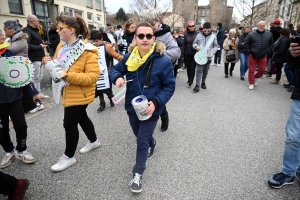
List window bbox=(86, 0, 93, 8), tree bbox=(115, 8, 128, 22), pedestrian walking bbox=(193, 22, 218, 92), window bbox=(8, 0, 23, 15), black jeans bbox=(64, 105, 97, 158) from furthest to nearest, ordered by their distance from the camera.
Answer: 1. tree bbox=(115, 8, 128, 22)
2. window bbox=(86, 0, 93, 8)
3. window bbox=(8, 0, 23, 15)
4. pedestrian walking bbox=(193, 22, 218, 92)
5. black jeans bbox=(64, 105, 97, 158)

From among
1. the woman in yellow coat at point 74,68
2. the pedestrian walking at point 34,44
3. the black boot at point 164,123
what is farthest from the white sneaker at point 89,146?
the pedestrian walking at point 34,44

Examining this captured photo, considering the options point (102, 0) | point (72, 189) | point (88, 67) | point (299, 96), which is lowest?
point (72, 189)

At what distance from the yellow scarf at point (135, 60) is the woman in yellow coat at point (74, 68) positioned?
440 millimetres

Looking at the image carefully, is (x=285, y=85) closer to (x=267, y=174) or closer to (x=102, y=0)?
(x=267, y=174)

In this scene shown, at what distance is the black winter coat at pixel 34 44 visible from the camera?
515 centimetres

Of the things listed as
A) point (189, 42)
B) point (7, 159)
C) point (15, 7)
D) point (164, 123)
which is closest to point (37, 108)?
point (7, 159)

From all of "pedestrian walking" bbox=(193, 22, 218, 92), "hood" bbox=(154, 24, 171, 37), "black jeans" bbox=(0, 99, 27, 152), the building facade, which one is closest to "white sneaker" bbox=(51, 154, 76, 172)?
"black jeans" bbox=(0, 99, 27, 152)

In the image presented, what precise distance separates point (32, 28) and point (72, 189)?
4450 mm

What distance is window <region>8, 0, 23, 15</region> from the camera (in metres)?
14.5

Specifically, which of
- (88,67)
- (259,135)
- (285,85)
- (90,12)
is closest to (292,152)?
(259,135)

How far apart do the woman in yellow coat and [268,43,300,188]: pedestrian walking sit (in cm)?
217

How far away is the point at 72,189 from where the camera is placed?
244 cm

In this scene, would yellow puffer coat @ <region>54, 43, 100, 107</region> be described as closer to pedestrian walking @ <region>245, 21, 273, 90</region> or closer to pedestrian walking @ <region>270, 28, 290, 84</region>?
pedestrian walking @ <region>245, 21, 273, 90</region>

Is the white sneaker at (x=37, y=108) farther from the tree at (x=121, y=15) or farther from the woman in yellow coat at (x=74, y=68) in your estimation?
the tree at (x=121, y=15)
